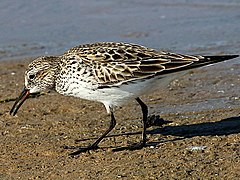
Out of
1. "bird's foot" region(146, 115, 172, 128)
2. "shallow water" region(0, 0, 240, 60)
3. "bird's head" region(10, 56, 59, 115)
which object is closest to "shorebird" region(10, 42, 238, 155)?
"bird's head" region(10, 56, 59, 115)

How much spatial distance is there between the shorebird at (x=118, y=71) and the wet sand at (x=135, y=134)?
1.00 ft

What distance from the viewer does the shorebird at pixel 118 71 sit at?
22.9 feet

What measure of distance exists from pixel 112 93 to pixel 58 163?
90cm

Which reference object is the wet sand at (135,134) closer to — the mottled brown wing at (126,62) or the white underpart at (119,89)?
the white underpart at (119,89)

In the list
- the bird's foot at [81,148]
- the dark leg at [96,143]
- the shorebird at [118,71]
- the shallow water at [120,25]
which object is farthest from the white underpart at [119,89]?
the shallow water at [120,25]

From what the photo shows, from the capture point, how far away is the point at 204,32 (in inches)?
504

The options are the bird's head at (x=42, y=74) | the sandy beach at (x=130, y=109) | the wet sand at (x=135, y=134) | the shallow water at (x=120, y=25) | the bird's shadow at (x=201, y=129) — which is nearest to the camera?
the wet sand at (x=135, y=134)

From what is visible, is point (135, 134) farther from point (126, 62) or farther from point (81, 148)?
point (126, 62)

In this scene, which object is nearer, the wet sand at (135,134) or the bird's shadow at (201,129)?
the wet sand at (135,134)

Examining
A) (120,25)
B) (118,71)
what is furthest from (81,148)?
(120,25)

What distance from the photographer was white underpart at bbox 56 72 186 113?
276 inches

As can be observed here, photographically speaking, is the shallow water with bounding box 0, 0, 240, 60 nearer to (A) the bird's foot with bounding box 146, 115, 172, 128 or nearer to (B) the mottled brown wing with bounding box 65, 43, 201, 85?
(A) the bird's foot with bounding box 146, 115, 172, 128

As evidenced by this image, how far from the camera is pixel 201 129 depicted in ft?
25.1

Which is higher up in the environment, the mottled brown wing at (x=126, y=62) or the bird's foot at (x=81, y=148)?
the mottled brown wing at (x=126, y=62)
